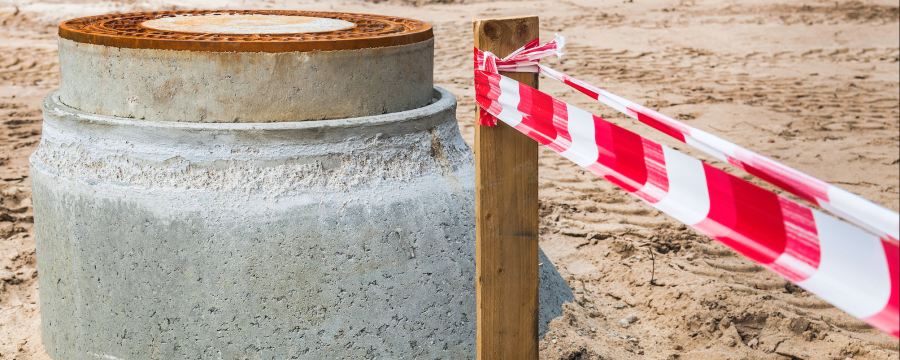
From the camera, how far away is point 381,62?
2561 mm

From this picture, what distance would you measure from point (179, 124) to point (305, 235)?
0.55 meters

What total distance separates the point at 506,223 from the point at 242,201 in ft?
2.95

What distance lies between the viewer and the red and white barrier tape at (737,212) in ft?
4.00

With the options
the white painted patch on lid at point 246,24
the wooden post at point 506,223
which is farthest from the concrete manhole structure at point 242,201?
the wooden post at point 506,223

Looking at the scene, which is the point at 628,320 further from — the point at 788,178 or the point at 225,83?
the point at 788,178

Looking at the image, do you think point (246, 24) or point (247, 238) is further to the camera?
point (246, 24)

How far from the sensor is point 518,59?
6.44 feet

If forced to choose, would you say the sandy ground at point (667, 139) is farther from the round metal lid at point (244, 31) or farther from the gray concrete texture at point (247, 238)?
the round metal lid at point (244, 31)

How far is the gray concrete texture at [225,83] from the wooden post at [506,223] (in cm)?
63

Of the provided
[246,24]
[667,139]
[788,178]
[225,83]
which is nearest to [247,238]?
[225,83]

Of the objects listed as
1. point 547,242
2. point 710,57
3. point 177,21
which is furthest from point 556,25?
point 177,21

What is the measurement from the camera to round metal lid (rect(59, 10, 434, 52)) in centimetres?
237

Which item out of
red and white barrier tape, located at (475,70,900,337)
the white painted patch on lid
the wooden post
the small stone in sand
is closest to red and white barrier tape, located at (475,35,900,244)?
red and white barrier tape, located at (475,70,900,337)

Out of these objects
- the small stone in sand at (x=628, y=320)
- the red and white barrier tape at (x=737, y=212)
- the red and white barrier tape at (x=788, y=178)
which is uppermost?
the red and white barrier tape at (x=788, y=178)
